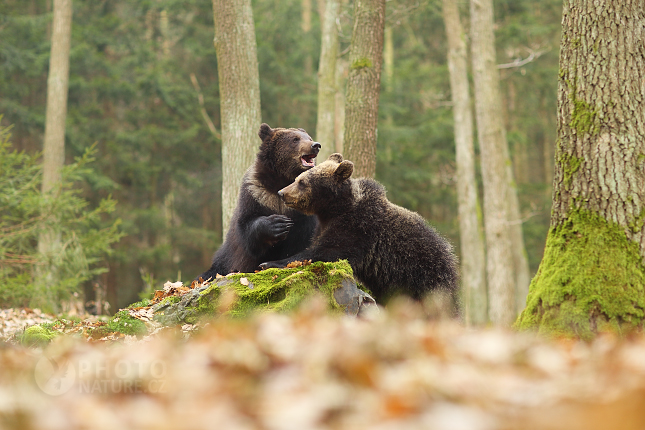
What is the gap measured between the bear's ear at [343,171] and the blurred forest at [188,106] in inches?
649

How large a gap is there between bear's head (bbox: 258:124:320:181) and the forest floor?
473 centimetres

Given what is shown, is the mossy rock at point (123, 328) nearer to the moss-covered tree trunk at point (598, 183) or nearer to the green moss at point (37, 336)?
the green moss at point (37, 336)

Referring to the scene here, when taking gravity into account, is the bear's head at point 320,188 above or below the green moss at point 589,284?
above

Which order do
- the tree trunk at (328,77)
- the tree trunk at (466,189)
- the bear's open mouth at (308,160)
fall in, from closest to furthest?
the bear's open mouth at (308,160)
the tree trunk at (328,77)
the tree trunk at (466,189)

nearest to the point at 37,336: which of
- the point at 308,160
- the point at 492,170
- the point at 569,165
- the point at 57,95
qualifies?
the point at 308,160

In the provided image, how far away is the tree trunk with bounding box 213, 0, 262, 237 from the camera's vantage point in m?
9.58

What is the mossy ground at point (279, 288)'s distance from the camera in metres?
5.28

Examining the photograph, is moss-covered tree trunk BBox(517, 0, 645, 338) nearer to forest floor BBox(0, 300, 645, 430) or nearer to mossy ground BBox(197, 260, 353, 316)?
mossy ground BBox(197, 260, 353, 316)

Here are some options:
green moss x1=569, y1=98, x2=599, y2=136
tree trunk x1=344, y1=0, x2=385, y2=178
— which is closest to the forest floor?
green moss x1=569, y1=98, x2=599, y2=136

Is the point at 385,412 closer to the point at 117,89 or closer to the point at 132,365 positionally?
the point at 132,365

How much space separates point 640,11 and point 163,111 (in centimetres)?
2169

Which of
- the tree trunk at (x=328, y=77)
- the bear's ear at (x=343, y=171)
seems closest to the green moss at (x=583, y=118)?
the bear's ear at (x=343, y=171)

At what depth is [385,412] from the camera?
6.20ft
